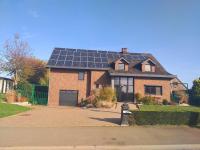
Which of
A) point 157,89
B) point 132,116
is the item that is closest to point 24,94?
point 157,89

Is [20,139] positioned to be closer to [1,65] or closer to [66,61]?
[66,61]

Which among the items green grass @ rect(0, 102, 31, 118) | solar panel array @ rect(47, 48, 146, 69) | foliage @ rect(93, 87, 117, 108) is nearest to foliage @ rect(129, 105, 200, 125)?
green grass @ rect(0, 102, 31, 118)

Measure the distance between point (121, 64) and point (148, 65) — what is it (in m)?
3.76

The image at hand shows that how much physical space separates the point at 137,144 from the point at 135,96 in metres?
21.5

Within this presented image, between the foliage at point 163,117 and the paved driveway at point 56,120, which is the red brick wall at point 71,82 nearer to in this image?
the paved driveway at point 56,120

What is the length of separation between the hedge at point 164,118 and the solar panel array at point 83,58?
1767 cm

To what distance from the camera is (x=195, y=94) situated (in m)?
37.3

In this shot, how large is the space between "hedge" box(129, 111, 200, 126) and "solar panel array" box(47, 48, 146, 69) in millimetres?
17671

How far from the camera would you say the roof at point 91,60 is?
3180 cm

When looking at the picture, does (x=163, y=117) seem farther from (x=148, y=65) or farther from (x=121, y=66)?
(x=148, y=65)

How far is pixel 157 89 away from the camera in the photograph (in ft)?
105

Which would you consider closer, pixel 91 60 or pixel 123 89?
pixel 123 89

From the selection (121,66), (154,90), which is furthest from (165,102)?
(121,66)

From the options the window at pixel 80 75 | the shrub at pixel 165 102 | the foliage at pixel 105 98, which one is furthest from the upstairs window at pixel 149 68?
the window at pixel 80 75
